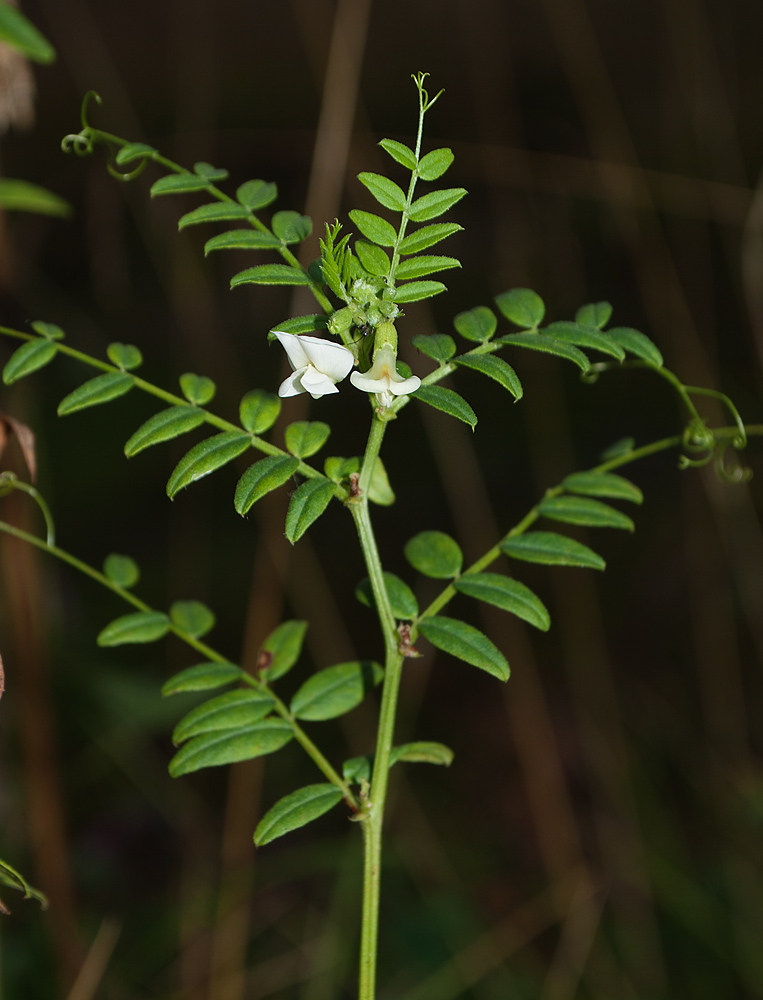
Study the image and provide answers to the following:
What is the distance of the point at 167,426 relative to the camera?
616 millimetres

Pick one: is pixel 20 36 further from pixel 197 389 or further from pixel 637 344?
pixel 637 344

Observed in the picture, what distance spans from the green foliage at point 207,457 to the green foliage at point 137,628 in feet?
0.62

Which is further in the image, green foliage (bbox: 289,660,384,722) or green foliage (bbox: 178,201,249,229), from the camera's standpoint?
green foliage (bbox: 289,660,384,722)

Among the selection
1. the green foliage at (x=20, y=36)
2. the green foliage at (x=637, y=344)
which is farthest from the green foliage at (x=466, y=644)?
the green foliage at (x=20, y=36)

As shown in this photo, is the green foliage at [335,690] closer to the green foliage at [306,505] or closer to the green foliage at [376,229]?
the green foliage at [306,505]

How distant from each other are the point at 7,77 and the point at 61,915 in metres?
1.08

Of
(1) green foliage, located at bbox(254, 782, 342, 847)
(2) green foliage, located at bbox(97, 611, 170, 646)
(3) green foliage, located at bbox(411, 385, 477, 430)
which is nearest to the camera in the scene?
(3) green foliage, located at bbox(411, 385, 477, 430)

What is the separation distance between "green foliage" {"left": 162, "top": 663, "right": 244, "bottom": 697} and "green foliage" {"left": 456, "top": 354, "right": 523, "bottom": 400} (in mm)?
296

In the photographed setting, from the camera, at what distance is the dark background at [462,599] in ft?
5.42

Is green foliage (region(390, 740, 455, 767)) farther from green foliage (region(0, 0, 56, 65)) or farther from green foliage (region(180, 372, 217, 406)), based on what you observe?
green foliage (region(0, 0, 56, 65))

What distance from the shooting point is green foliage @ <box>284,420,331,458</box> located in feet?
2.00

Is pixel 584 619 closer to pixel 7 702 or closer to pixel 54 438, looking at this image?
pixel 7 702

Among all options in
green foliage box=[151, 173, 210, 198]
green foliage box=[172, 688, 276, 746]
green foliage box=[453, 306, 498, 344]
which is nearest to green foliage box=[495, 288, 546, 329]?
green foliage box=[453, 306, 498, 344]

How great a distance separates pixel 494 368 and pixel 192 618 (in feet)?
1.26
